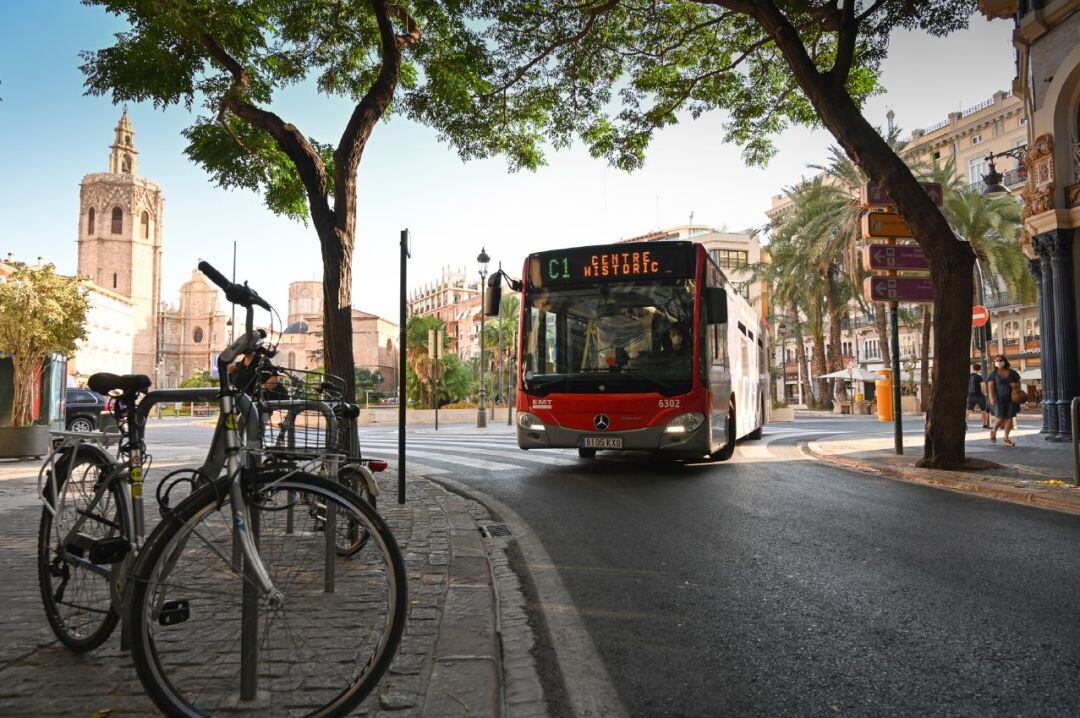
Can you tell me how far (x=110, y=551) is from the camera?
2793mm

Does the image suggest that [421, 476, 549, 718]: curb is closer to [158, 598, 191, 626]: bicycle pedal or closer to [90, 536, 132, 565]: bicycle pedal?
[158, 598, 191, 626]: bicycle pedal

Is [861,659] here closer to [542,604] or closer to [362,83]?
[542,604]

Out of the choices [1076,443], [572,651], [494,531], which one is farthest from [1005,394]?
[572,651]

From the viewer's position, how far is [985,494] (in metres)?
8.12

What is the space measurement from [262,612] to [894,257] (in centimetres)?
1203

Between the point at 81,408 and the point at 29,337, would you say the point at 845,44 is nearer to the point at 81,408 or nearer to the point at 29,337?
the point at 29,337

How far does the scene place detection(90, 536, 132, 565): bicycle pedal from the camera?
9.14 ft

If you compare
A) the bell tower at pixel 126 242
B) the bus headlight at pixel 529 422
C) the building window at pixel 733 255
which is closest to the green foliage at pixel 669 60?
the bus headlight at pixel 529 422

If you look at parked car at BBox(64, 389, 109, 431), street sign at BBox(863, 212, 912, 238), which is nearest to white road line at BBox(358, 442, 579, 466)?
street sign at BBox(863, 212, 912, 238)

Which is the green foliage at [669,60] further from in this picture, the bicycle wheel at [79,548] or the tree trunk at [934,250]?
the bicycle wheel at [79,548]

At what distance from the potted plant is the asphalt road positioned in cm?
987

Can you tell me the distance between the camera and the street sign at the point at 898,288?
39.1 ft

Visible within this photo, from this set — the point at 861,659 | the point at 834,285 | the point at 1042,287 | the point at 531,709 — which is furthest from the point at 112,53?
the point at 834,285

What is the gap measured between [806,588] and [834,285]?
35499 millimetres
